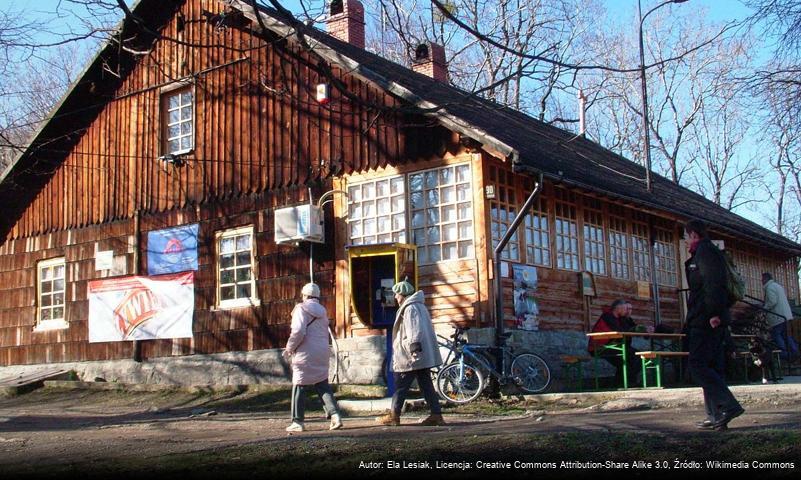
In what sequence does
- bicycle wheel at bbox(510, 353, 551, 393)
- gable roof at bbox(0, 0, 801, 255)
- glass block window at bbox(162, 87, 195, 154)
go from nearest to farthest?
bicycle wheel at bbox(510, 353, 551, 393) → gable roof at bbox(0, 0, 801, 255) → glass block window at bbox(162, 87, 195, 154)

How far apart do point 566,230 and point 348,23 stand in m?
8.15

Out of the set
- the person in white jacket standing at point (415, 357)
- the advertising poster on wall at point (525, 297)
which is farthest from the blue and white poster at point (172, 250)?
the person in white jacket standing at point (415, 357)

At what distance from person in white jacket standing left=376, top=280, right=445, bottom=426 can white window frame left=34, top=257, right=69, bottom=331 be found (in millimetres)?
11850

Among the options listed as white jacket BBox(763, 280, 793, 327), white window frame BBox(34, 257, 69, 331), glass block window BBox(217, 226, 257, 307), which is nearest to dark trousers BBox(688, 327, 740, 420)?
white jacket BBox(763, 280, 793, 327)

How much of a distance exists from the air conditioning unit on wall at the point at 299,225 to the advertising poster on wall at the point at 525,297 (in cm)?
347

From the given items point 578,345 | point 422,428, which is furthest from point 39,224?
point 422,428

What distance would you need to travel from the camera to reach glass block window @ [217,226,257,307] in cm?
1709

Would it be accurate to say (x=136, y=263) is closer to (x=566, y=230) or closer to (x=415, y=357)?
(x=566, y=230)

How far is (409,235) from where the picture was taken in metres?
15.1

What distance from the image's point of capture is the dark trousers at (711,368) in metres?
8.24

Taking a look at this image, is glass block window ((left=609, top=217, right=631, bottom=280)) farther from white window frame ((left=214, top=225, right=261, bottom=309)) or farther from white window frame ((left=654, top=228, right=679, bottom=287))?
white window frame ((left=214, top=225, right=261, bottom=309))

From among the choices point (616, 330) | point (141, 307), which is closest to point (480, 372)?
point (616, 330)

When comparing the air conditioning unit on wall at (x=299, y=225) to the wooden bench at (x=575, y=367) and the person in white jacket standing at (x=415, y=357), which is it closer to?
the wooden bench at (x=575, y=367)

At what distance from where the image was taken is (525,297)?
49.2 feet
